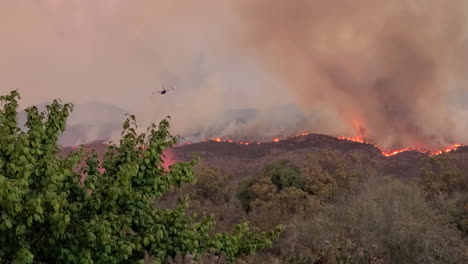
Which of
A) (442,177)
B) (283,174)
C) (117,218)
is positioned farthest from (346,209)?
(442,177)

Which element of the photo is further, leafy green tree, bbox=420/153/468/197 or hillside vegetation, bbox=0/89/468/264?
leafy green tree, bbox=420/153/468/197

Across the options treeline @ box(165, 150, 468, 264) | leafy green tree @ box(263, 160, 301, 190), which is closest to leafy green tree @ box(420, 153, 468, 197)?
treeline @ box(165, 150, 468, 264)

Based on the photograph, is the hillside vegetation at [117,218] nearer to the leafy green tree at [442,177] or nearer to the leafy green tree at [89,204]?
the leafy green tree at [89,204]

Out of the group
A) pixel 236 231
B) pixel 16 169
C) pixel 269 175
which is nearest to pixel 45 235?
pixel 16 169

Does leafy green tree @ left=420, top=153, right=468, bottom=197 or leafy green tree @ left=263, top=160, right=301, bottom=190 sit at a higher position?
leafy green tree @ left=263, top=160, right=301, bottom=190

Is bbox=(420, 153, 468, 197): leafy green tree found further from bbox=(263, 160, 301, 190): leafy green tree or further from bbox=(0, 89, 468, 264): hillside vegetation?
bbox=(0, 89, 468, 264): hillside vegetation

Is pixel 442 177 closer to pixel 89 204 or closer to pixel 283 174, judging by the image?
pixel 283 174

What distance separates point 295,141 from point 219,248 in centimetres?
11557

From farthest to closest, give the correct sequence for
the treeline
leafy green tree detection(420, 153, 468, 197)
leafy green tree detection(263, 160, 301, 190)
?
leafy green tree detection(263, 160, 301, 190) < leafy green tree detection(420, 153, 468, 197) < the treeline

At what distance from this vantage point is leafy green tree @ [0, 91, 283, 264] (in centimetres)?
677

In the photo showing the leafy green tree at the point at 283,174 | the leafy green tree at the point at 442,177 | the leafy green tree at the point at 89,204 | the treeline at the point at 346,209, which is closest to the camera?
the leafy green tree at the point at 89,204

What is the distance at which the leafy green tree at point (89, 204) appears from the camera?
22.2 feet

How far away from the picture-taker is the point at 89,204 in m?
7.84

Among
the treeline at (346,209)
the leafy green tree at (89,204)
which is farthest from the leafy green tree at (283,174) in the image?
the leafy green tree at (89,204)
